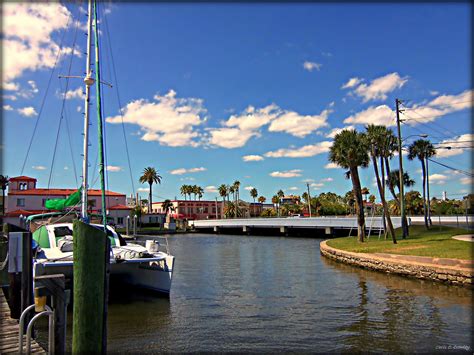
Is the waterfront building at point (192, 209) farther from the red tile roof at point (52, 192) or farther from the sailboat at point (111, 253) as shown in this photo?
the sailboat at point (111, 253)

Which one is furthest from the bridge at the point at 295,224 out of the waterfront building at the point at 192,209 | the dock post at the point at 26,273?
the dock post at the point at 26,273

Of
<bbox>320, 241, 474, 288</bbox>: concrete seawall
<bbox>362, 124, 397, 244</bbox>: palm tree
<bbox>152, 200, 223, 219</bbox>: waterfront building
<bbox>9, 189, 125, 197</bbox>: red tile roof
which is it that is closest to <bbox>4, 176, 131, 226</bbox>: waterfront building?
<bbox>9, 189, 125, 197</bbox>: red tile roof

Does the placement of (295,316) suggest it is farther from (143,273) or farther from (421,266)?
(421,266)

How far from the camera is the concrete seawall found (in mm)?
16125

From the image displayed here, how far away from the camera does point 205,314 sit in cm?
1260

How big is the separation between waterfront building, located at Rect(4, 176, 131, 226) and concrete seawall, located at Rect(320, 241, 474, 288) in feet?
154

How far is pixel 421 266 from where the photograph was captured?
1803 cm

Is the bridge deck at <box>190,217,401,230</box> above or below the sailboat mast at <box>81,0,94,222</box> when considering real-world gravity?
below

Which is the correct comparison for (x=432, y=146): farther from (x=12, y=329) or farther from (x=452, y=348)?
(x=12, y=329)

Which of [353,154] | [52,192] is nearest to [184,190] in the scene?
[52,192]

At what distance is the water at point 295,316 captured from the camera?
9.62 meters

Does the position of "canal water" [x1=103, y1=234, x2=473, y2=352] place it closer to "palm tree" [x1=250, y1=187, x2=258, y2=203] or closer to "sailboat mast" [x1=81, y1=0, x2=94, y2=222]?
"sailboat mast" [x1=81, y1=0, x2=94, y2=222]

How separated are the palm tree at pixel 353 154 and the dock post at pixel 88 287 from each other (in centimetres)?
2808

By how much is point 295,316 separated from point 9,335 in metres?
8.11
